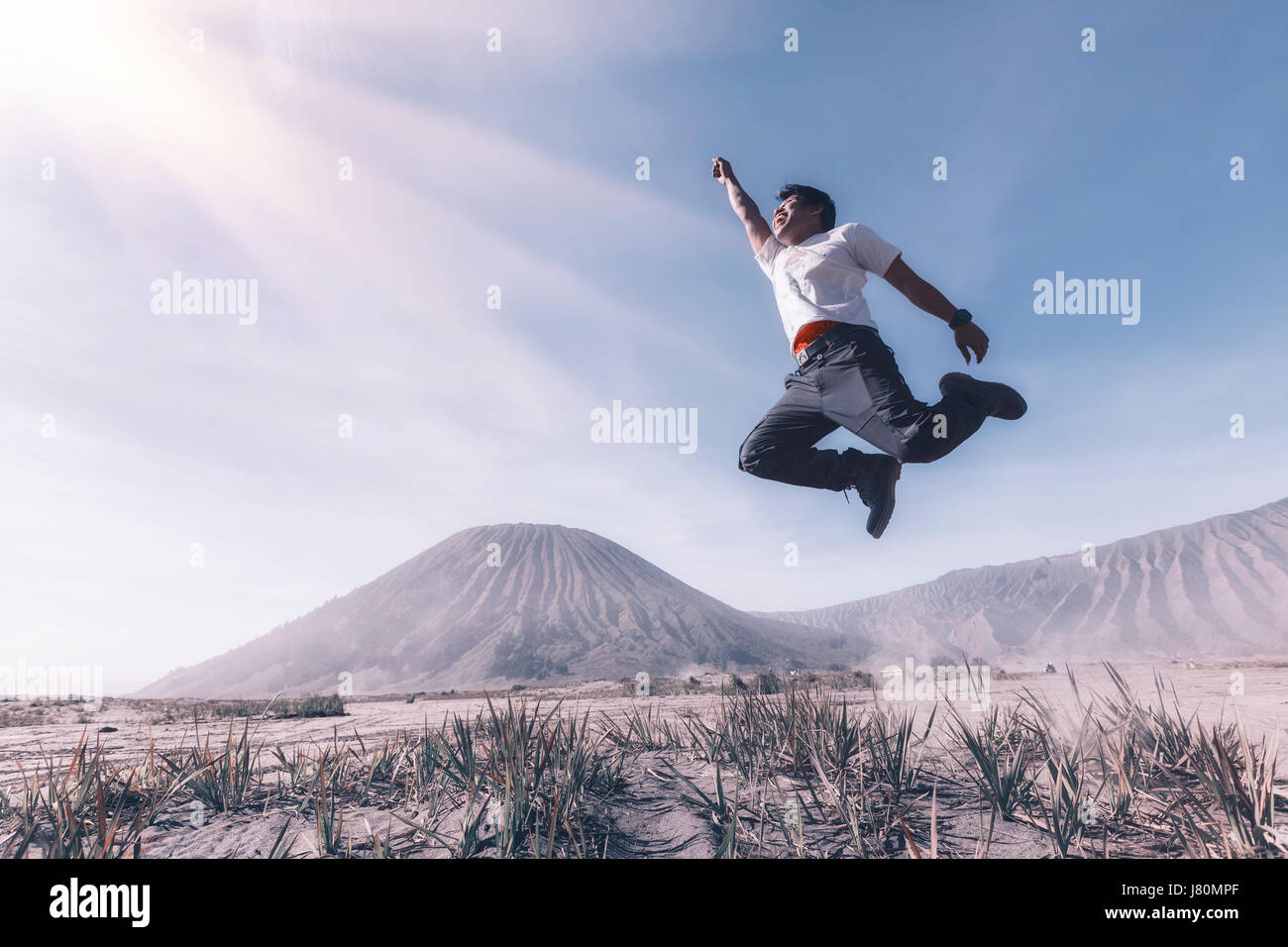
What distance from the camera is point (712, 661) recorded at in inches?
2566

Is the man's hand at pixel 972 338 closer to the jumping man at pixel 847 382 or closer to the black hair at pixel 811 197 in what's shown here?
the jumping man at pixel 847 382

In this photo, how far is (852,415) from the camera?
2.61 metres

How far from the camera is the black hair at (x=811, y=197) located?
10.5 ft

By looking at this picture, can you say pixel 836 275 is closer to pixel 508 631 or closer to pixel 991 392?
pixel 991 392

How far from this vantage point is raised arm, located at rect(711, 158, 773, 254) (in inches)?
128

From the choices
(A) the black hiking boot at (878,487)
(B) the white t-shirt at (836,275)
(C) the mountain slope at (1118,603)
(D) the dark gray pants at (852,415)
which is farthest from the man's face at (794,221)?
(C) the mountain slope at (1118,603)

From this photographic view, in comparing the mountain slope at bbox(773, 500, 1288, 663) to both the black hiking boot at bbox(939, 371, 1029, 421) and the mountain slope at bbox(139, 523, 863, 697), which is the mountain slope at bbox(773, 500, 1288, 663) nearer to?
the mountain slope at bbox(139, 523, 863, 697)

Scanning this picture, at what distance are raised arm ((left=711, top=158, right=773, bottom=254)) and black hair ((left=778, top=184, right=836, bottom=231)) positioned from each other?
0.15 m

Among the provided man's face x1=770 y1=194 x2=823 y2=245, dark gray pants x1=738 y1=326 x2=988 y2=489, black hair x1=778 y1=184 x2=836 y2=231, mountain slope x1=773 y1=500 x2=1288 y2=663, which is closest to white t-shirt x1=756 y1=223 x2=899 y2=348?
dark gray pants x1=738 y1=326 x2=988 y2=489

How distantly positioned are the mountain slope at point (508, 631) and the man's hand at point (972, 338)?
56938mm
